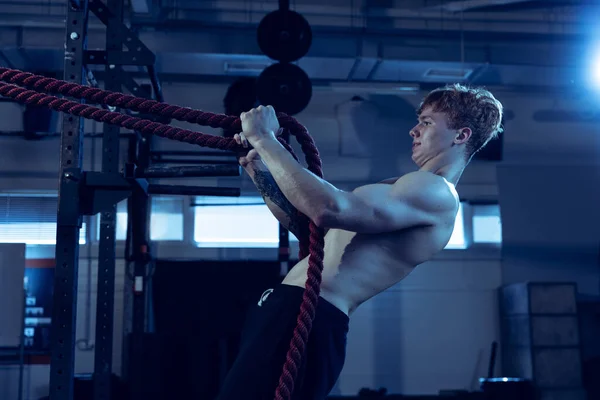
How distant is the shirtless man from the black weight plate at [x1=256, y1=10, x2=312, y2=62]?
3.57 meters

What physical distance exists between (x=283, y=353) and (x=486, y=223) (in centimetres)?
608

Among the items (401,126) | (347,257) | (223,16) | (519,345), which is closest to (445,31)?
(401,126)

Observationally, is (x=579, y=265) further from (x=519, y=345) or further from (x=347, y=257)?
(x=347, y=257)

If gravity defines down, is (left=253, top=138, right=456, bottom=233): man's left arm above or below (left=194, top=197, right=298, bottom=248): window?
below

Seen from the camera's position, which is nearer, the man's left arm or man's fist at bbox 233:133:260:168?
the man's left arm

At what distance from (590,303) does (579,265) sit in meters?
0.52

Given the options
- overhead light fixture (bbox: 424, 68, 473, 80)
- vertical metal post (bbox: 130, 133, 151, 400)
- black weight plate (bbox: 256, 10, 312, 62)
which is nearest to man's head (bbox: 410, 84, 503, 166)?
black weight plate (bbox: 256, 10, 312, 62)

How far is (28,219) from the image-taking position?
6977 mm

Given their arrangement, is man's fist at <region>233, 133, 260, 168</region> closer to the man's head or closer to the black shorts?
the black shorts

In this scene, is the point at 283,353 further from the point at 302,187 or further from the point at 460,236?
the point at 460,236

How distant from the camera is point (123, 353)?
6.48 m

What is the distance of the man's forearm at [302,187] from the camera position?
1.70 meters

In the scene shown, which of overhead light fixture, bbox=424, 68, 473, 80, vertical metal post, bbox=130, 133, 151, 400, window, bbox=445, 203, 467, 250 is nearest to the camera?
vertical metal post, bbox=130, 133, 151, 400

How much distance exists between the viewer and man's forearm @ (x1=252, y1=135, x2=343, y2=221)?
1.70 m
